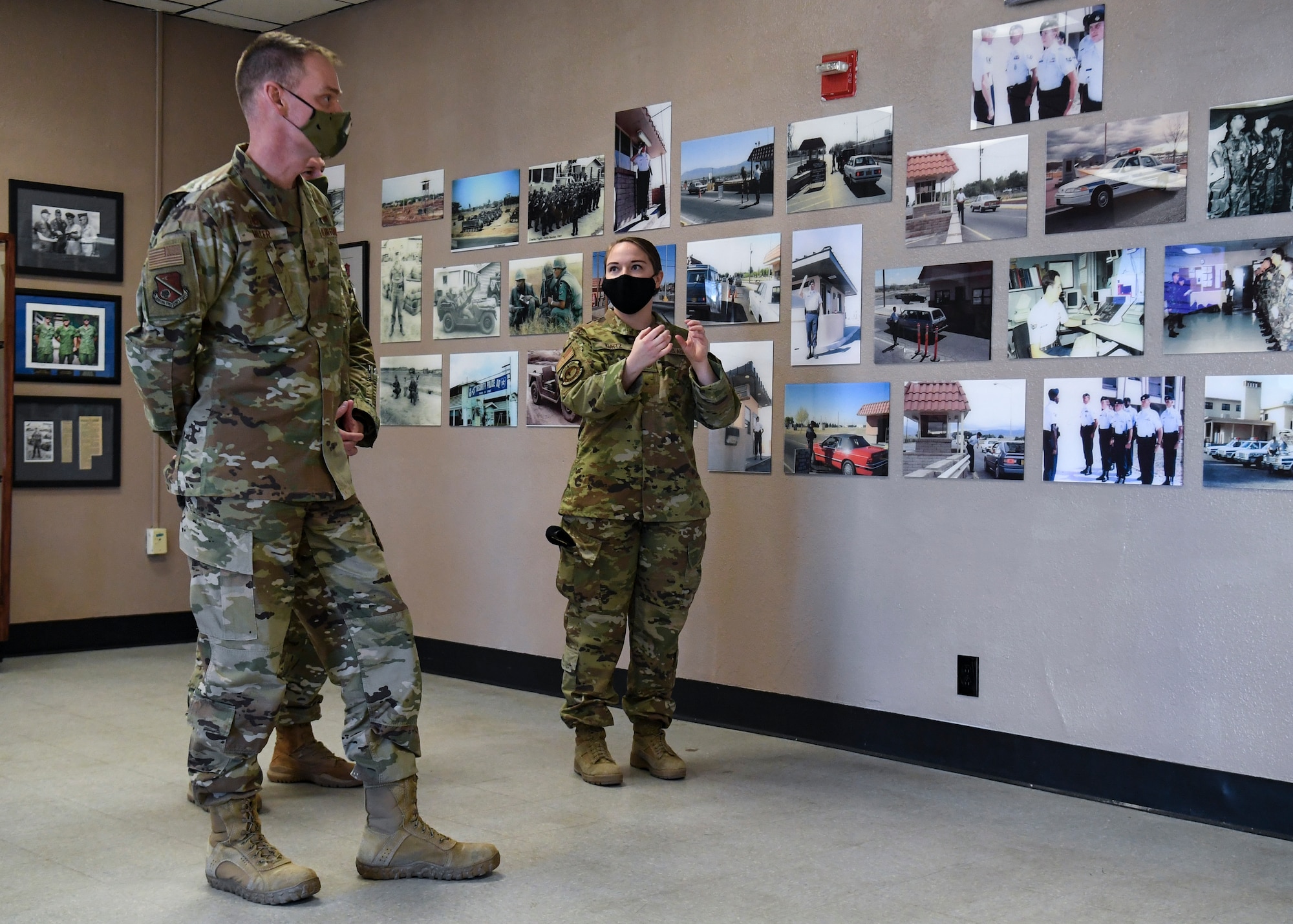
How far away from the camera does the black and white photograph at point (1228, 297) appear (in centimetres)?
330

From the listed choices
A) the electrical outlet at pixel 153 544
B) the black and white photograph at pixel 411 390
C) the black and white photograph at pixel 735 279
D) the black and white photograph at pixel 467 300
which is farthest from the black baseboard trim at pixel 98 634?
the black and white photograph at pixel 735 279

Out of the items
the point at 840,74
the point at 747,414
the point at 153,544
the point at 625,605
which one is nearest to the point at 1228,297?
the point at 840,74

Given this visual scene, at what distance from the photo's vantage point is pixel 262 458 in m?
2.64

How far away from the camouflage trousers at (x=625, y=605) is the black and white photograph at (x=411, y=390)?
201cm

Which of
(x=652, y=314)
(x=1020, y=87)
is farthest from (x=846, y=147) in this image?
(x=652, y=314)

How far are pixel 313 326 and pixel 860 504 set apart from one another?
2.09 metres

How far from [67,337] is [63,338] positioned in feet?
0.07

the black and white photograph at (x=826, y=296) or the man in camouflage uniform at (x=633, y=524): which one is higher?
the black and white photograph at (x=826, y=296)

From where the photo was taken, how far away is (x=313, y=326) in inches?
108

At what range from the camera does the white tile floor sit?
2674 millimetres

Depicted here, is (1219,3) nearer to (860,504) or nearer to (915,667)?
(860,504)

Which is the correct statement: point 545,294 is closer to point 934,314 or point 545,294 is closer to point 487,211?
point 487,211

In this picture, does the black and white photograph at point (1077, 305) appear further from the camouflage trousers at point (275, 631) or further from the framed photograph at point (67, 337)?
the framed photograph at point (67, 337)

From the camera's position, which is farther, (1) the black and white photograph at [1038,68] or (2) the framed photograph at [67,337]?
(2) the framed photograph at [67,337]
